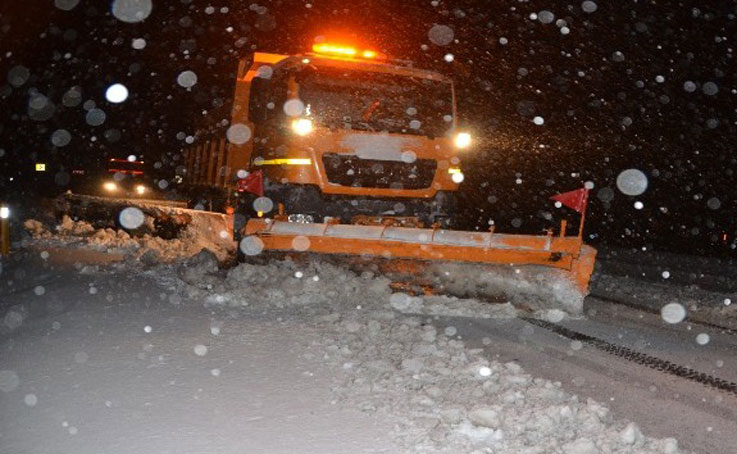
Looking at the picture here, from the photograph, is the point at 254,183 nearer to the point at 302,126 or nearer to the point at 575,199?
A: the point at 302,126

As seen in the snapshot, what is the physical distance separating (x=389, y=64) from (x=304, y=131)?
1.60 metres

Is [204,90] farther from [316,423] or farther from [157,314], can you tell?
[316,423]

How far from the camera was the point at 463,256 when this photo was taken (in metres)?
7.37

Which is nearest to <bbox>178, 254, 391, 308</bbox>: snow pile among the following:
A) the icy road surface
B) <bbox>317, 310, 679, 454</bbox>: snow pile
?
the icy road surface

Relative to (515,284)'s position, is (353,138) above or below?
above

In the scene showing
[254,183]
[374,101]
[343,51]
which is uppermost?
[343,51]

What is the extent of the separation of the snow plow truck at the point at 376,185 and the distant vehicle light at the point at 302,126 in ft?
0.04

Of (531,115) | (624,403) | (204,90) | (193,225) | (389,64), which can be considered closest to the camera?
(624,403)

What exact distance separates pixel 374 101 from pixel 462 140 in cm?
135

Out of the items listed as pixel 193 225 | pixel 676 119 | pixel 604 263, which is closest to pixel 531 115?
pixel 676 119

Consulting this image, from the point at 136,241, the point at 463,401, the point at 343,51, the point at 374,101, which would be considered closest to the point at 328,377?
the point at 463,401

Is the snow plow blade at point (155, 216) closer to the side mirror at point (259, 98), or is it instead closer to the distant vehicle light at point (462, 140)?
the side mirror at point (259, 98)

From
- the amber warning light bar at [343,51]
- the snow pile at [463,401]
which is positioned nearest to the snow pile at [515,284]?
the snow pile at [463,401]

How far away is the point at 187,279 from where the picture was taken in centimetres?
811
